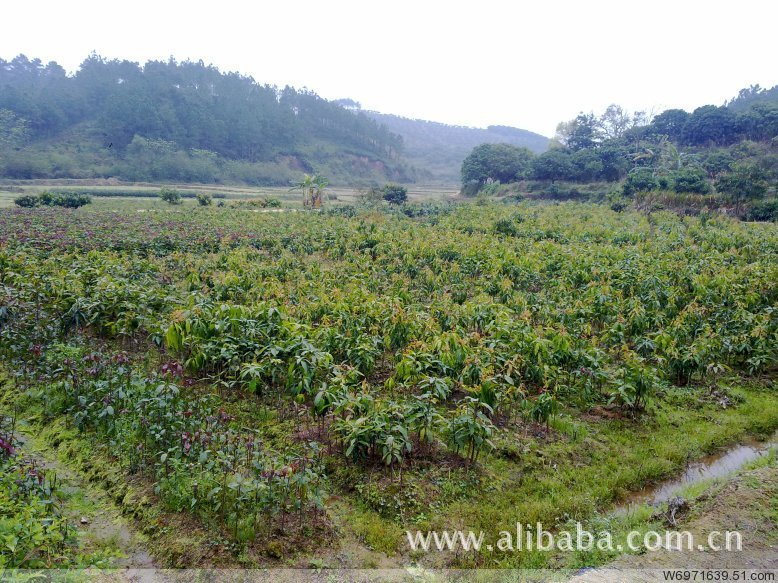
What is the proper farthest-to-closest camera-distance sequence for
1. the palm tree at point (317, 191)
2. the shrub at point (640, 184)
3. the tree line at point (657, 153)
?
the tree line at point (657, 153) < the palm tree at point (317, 191) < the shrub at point (640, 184)

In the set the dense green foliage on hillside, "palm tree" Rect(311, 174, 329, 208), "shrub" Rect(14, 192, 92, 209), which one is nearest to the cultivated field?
"shrub" Rect(14, 192, 92, 209)

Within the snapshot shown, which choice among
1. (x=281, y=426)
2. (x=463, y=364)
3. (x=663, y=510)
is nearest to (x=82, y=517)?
(x=281, y=426)

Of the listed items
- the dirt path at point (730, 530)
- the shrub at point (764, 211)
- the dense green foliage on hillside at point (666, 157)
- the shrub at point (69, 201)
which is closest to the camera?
the dirt path at point (730, 530)

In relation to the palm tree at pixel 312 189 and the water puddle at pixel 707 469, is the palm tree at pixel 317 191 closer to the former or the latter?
the palm tree at pixel 312 189

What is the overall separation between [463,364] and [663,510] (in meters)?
2.81

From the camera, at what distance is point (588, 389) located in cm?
651

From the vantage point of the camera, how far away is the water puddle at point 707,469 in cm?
527

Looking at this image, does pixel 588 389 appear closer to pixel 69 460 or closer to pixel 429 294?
pixel 429 294

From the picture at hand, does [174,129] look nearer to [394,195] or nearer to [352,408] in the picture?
[394,195]

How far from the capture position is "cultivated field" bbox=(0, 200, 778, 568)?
4305 mm

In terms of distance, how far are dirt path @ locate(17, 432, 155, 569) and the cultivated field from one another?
Answer: 0.07 metres

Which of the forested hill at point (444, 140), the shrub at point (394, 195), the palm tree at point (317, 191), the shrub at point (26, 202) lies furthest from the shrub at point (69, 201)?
the forested hill at point (444, 140)

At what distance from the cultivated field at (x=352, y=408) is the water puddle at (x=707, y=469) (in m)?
0.12

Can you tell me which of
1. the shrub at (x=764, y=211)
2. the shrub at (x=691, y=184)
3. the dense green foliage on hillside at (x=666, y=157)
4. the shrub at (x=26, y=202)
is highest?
the dense green foliage on hillside at (x=666, y=157)
